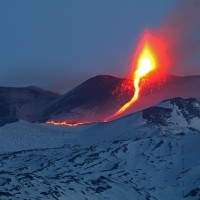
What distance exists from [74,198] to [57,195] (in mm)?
4098

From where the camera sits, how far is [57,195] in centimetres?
19662

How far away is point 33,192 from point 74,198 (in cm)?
852

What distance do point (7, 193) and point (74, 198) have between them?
1399cm

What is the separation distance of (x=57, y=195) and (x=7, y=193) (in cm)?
1016

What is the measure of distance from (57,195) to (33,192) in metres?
5.19

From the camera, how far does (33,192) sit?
19800 cm

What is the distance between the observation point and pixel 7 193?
195 m
